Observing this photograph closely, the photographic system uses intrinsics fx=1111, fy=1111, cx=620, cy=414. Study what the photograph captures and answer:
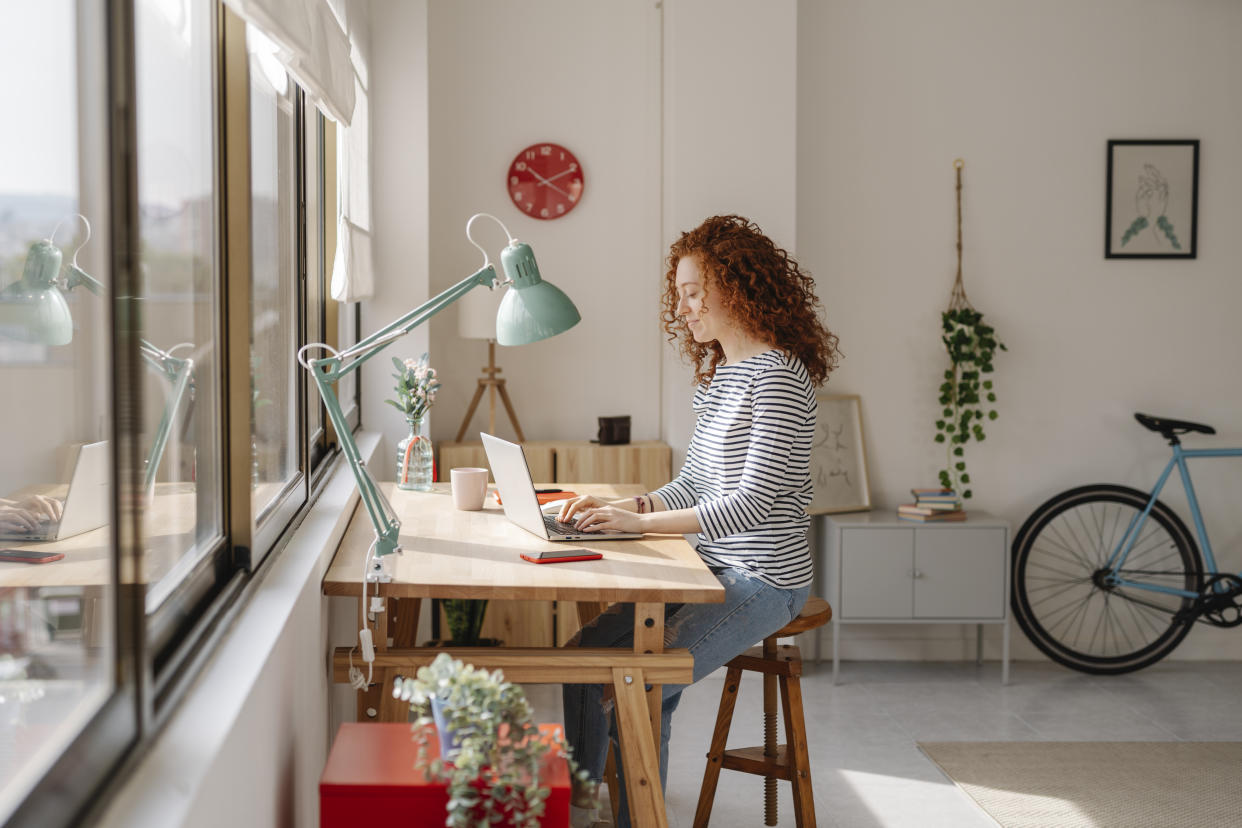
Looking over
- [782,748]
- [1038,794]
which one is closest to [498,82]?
[782,748]

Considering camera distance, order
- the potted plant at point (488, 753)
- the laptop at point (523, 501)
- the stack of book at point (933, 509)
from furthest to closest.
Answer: the stack of book at point (933, 509) → the laptop at point (523, 501) → the potted plant at point (488, 753)

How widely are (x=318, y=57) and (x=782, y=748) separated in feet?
7.00

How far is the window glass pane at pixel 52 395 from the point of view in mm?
805

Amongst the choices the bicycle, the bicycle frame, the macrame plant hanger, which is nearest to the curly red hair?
the macrame plant hanger

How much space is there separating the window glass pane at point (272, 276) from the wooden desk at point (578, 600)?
27cm

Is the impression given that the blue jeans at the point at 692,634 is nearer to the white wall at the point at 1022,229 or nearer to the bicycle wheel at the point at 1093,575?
the white wall at the point at 1022,229

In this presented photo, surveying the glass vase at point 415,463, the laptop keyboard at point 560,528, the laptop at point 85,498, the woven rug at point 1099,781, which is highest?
the laptop at point 85,498

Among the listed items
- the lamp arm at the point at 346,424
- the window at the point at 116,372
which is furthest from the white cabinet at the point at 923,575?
the window at the point at 116,372

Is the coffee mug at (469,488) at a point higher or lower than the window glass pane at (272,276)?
lower

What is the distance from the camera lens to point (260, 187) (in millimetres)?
2092

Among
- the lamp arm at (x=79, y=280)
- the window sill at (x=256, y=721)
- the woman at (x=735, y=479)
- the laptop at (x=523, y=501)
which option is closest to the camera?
the lamp arm at (x=79, y=280)

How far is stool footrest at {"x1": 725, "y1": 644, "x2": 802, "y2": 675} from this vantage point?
2787 millimetres

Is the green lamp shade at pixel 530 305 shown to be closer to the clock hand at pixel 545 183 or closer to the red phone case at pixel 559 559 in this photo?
the red phone case at pixel 559 559

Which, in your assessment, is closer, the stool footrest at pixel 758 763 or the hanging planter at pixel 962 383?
the stool footrest at pixel 758 763
